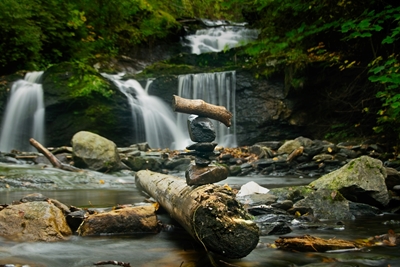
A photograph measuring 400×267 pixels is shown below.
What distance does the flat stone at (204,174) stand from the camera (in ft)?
11.3

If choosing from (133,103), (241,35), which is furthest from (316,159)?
(241,35)

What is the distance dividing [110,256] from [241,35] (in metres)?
22.2

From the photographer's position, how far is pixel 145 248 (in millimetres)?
3609

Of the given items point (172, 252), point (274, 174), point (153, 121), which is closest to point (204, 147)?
point (172, 252)

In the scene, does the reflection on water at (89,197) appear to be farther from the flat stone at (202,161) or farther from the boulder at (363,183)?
the boulder at (363,183)

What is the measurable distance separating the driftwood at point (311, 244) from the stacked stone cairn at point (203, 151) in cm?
76

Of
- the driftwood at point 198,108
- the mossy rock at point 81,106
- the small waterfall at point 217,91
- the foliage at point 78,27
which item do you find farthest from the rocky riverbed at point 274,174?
the foliage at point 78,27

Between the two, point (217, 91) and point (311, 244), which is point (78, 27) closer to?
point (217, 91)

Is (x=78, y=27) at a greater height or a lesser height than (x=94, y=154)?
greater

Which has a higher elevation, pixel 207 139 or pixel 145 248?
pixel 207 139

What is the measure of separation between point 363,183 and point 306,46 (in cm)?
1072

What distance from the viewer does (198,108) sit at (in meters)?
3.69

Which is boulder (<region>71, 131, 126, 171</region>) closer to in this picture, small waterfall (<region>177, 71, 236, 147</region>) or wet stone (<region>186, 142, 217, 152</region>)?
small waterfall (<region>177, 71, 236, 147</region>)

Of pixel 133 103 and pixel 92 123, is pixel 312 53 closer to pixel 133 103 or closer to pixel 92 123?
pixel 133 103
